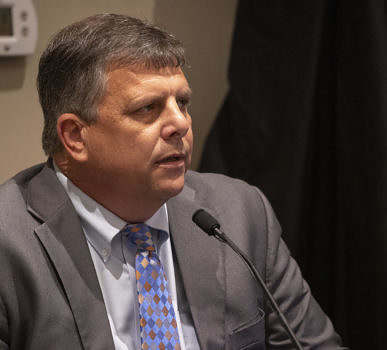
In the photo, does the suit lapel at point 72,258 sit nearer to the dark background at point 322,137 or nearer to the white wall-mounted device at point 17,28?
the white wall-mounted device at point 17,28

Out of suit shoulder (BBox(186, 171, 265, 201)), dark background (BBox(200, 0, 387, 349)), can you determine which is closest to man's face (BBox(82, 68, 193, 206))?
suit shoulder (BBox(186, 171, 265, 201))

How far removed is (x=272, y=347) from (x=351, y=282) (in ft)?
1.84

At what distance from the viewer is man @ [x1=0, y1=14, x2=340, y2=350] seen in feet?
4.14

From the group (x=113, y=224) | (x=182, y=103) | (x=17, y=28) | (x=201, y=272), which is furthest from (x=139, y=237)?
(x=17, y=28)

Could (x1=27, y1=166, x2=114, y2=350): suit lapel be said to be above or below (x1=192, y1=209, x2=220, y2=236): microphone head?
below

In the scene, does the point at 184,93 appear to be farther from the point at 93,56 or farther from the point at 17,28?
the point at 17,28

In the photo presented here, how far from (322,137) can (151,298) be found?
0.95 meters

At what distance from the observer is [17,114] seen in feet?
5.97

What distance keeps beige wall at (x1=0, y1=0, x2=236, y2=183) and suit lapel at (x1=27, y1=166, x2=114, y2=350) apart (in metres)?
0.50

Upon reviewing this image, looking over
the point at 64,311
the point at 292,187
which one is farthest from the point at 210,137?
the point at 64,311

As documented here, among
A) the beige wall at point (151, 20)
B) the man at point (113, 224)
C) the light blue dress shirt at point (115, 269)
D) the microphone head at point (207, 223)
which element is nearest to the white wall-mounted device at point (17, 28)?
the beige wall at point (151, 20)

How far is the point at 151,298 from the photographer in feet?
4.43

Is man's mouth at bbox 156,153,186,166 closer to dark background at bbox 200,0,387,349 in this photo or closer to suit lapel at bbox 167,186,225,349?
suit lapel at bbox 167,186,225,349

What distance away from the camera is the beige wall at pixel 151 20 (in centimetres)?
181
